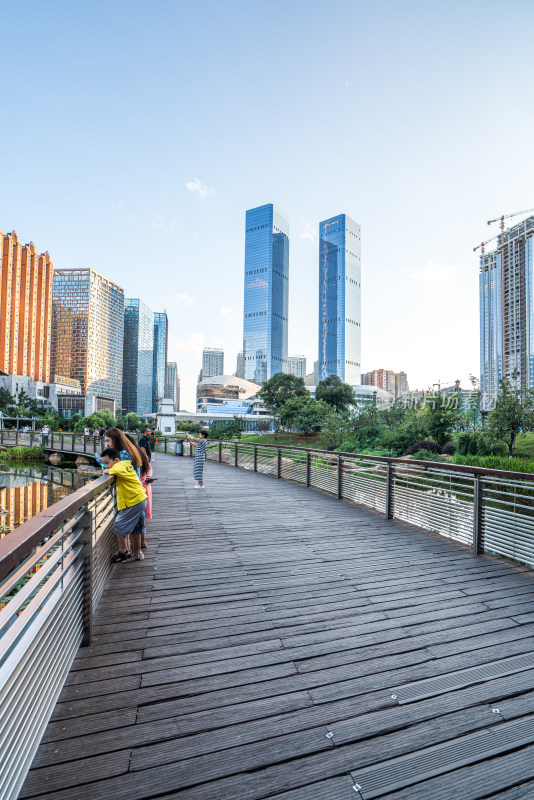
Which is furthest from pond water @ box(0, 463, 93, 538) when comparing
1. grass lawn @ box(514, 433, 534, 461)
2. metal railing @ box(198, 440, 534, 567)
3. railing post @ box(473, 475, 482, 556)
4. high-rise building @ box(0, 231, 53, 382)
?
high-rise building @ box(0, 231, 53, 382)

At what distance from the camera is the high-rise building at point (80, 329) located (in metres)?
148

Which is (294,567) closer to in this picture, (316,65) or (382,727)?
(382,727)

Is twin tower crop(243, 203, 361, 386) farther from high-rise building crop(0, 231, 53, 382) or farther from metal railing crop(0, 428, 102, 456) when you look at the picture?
metal railing crop(0, 428, 102, 456)

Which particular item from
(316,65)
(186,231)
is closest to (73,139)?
(316,65)

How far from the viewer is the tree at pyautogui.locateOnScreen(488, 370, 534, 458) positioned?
1767cm

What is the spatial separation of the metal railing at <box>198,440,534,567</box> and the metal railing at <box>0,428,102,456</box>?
64.5ft

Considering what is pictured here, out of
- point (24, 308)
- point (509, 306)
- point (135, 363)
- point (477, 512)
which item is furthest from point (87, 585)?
point (135, 363)

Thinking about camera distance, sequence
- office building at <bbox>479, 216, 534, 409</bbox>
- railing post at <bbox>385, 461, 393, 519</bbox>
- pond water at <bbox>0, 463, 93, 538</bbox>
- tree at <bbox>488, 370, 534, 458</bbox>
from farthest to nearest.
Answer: office building at <bbox>479, 216, 534, 409</bbox> < pond water at <bbox>0, 463, 93, 538</bbox> < tree at <bbox>488, 370, 534, 458</bbox> < railing post at <bbox>385, 461, 393, 519</bbox>

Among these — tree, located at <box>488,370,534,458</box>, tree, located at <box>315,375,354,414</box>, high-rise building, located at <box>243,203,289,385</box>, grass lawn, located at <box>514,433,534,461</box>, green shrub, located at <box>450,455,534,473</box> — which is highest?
high-rise building, located at <box>243,203,289,385</box>

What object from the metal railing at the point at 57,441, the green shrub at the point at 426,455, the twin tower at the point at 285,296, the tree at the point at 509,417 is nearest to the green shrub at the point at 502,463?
the green shrub at the point at 426,455

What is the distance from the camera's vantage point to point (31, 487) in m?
27.4

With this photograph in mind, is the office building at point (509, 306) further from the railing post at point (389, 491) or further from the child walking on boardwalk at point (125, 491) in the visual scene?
the child walking on boardwalk at point (125, 491)

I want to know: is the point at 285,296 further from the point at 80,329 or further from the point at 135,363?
the point at 80,329

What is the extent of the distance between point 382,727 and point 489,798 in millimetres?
475
